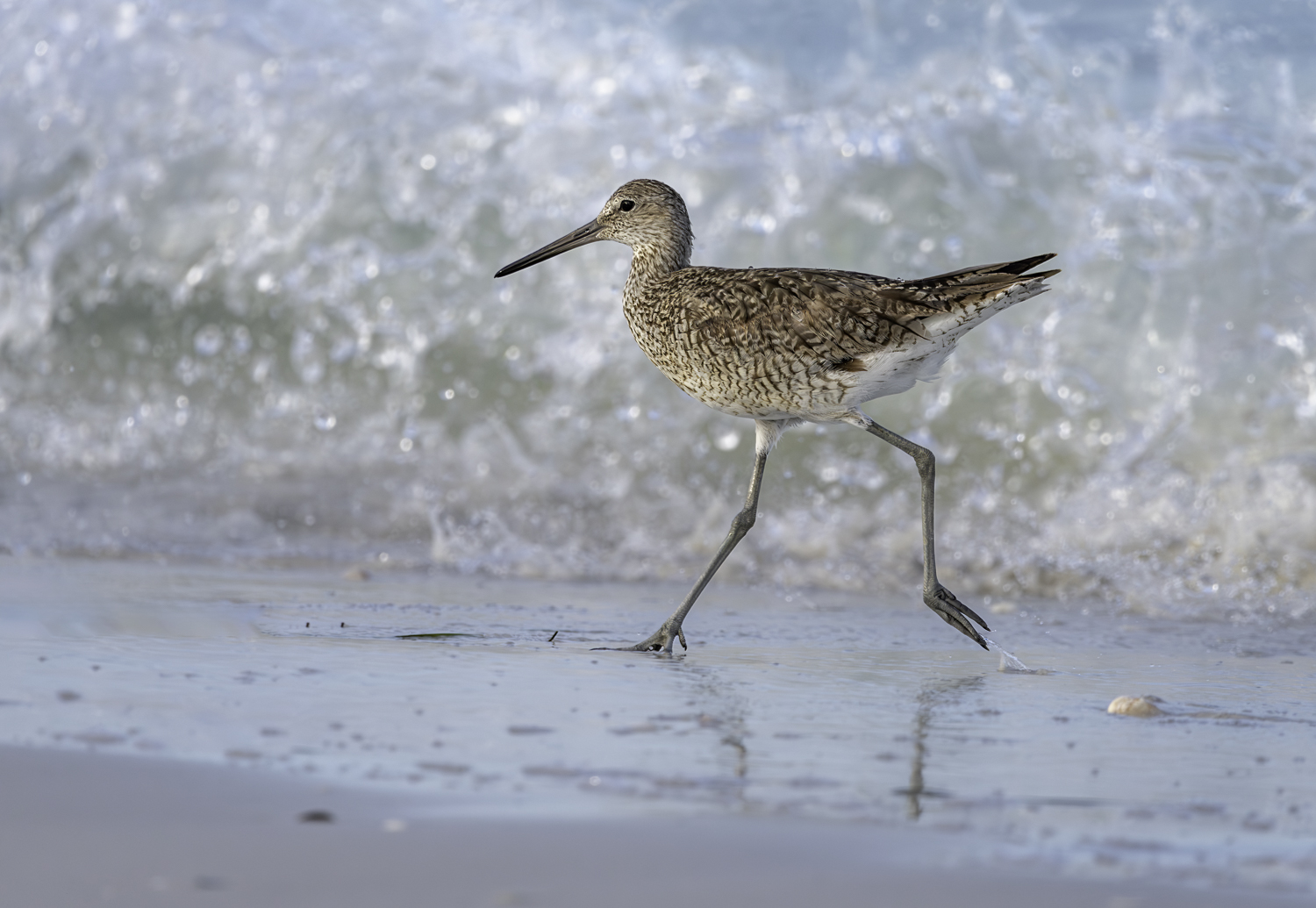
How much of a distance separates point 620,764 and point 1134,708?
122cm

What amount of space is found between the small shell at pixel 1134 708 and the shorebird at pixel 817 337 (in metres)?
0.74

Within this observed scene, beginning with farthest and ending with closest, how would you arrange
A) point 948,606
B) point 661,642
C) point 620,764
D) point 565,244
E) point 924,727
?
1. point 565,244
2. point 948,606
3. point 661,642
4. point 924,727
5. point 620,764

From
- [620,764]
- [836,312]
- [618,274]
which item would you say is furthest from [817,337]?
[618,274]

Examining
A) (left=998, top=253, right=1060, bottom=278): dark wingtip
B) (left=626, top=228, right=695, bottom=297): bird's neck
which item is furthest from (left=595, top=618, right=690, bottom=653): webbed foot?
(left=998, top=253, right=1060, bottom=278): dark wingtip

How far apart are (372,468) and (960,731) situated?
4.36 m

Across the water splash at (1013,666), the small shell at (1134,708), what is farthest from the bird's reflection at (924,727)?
the small shell at (1134,708)

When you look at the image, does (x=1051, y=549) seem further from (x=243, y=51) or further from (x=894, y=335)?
(x=243, y=51)

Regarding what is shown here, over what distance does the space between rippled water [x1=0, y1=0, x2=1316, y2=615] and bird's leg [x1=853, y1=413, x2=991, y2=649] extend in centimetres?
109

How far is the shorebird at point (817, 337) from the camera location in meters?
4.17

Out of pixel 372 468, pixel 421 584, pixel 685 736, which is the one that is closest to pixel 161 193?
pixel 372 468

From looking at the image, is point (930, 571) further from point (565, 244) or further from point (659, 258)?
point (565, 244)

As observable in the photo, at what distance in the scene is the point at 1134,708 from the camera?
3.38m

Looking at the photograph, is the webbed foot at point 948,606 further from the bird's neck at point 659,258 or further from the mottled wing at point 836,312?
the bird's neck at point 659,258

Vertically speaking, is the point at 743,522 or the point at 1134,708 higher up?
the point at 743,522
